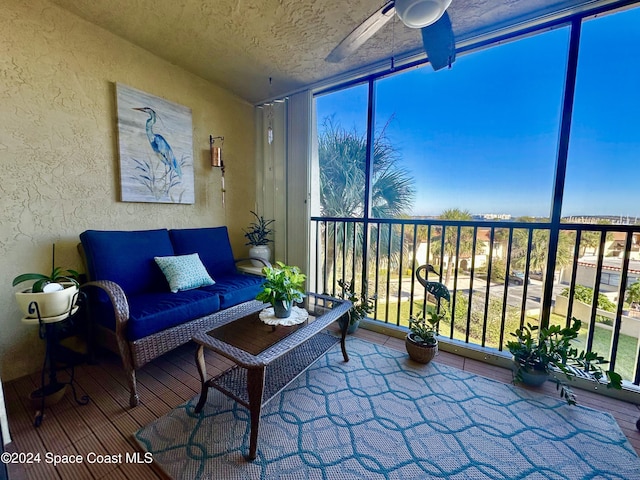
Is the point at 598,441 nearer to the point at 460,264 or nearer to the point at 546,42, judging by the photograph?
the point at 460,264

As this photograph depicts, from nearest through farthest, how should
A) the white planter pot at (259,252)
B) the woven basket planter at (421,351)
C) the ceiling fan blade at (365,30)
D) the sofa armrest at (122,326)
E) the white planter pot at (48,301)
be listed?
the ceiling fan blade at (365,30) → the white planter pot at (48,301) → the sofa armrest at (122,326) → the woven basket planter at (421,351) → the white planter pot at (259,252)

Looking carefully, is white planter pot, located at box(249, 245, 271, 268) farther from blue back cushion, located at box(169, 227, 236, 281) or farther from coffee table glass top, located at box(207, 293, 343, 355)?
coffee table glass top, located at box(207, 293, 343, 355)

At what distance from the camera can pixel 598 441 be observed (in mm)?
1309

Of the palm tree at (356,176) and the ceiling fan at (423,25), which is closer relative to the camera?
the ceiling fan at (423,25)

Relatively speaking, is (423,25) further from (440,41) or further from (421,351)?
(421,351)

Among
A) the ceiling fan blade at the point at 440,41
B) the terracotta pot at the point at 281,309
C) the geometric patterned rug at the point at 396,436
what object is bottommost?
the geometric patterned rug at the point at 396,436

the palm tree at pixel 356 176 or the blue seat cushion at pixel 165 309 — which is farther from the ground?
the palm tree at pixel 356 176

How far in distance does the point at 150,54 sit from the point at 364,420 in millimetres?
3372

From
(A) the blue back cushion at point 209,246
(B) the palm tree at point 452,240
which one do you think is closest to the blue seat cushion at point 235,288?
(A) the blue back cushion at point 209,246

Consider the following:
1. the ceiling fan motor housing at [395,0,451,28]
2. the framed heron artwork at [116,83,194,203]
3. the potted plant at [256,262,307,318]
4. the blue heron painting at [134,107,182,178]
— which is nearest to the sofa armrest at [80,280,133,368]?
the potted plant at [256,262,307,318]

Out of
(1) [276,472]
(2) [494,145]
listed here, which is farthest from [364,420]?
(2) [494,145]

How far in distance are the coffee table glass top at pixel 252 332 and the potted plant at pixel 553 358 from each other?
138 centimetres

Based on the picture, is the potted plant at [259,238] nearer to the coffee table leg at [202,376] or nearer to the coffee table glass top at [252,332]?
the coffee table glass top at [252,332]

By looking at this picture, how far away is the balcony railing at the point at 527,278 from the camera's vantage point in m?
1.67
